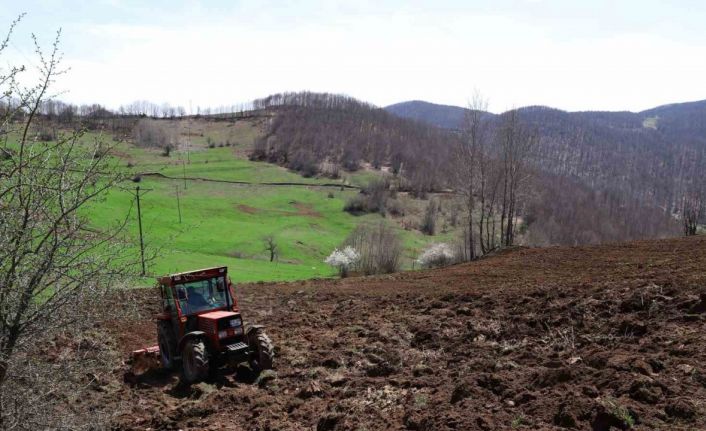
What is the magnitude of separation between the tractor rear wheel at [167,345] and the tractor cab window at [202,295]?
112 centimetres

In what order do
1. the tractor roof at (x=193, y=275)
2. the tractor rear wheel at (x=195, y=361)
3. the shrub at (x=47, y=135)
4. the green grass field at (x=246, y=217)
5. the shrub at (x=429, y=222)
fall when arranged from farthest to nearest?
the shrub at (x=429, y=222) → the green grass field at (x=246, y=217) → the tractor roof at (x=193, y=275) → the tractor rear wheel at (x=195, y=361) → the shrub at (x=47, y=135)

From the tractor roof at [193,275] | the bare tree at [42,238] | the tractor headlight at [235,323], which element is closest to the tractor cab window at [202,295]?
the tractor roof at [193,275]

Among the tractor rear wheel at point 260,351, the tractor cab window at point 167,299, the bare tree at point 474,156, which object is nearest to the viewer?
the tractor rear wheel at point 260,351

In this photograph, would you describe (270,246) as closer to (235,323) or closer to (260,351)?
(235,323)

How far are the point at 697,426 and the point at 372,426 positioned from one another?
179 inches

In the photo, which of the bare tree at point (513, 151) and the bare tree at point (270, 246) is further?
the bare tree at point (270, 246)

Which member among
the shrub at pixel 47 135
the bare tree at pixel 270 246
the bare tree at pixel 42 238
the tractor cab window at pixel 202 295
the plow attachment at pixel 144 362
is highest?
the shrub at pixel 47 135

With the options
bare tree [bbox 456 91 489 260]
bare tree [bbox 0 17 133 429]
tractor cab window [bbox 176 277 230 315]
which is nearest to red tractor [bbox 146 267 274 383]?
tractor cab window [bbox 176 277 230 315]

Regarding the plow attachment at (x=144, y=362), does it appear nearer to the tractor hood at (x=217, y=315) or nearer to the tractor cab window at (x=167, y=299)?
the tractor cab window at (x=167, y=299)

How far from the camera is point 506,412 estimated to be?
7.80m

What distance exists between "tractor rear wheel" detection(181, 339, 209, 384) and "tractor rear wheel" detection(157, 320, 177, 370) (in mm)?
1005

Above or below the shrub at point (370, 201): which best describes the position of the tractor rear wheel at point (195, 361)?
above

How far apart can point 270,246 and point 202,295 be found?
52.7 meters

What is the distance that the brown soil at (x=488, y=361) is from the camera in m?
7.58
